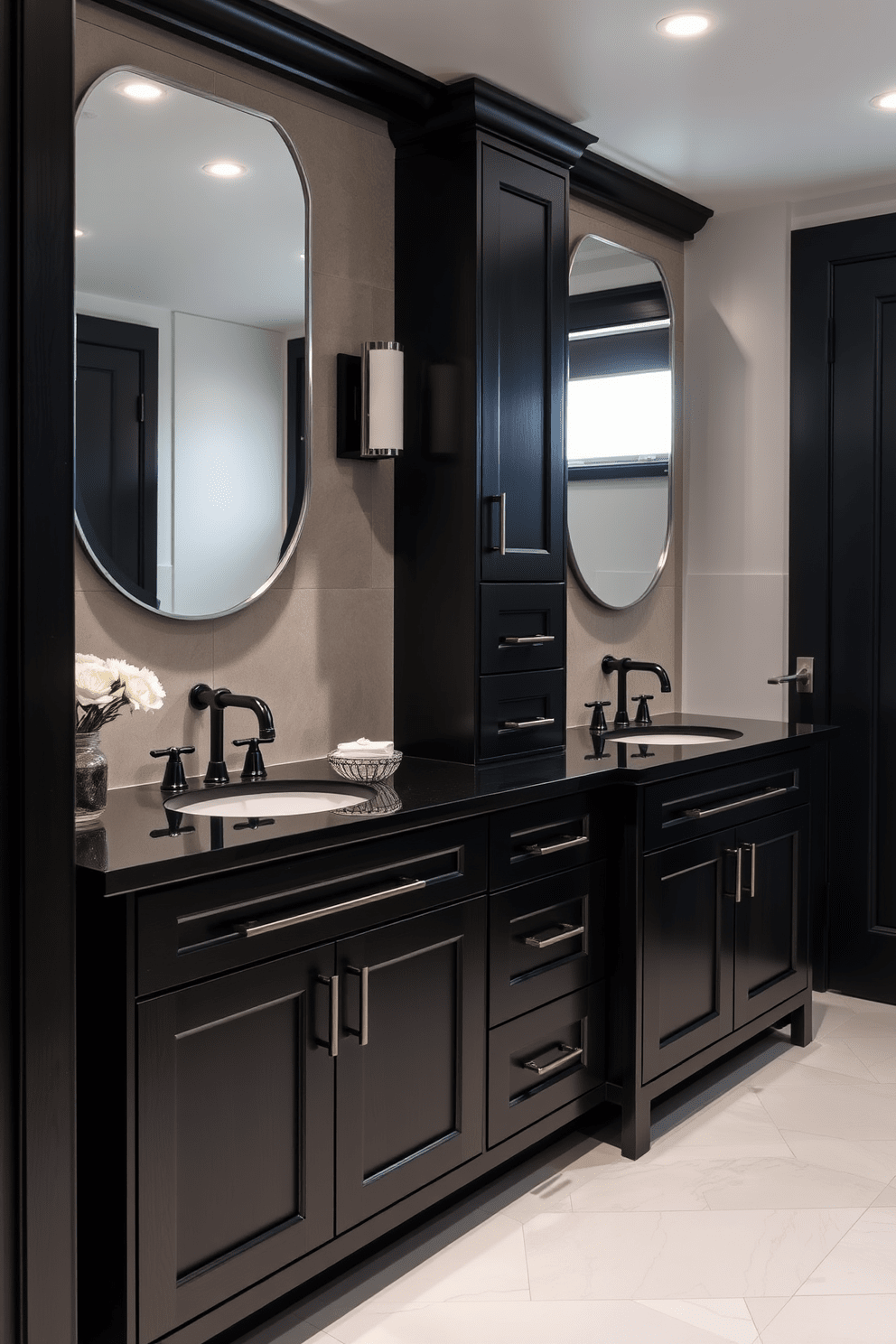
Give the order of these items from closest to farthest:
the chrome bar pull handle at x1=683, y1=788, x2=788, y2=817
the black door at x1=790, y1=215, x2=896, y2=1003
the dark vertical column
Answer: the dark vertical column → the chrome bar pull handle at x1=683, y1=788, x2=788, y2=817 → the black door at x1=790, y1=215, x2=896, y2=1003

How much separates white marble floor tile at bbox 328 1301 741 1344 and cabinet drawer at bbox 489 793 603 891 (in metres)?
0.74

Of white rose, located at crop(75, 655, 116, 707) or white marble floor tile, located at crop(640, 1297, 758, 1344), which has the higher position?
white rose, located at crop(75, 655, 116, 707)

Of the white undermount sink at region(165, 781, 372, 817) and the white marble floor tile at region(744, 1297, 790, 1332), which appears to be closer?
the white marble floor tile at region(744, 1297, 790, 1332)

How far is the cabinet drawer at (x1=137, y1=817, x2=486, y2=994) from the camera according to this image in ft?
5.57

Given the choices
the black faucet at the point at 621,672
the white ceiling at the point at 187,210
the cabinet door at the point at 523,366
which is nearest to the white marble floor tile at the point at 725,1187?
the black faucet at the point at 621,672

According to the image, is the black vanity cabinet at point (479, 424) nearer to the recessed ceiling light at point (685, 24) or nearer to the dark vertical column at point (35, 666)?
the recessed ceiling light at point (685, 24)

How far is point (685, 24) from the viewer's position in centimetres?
246

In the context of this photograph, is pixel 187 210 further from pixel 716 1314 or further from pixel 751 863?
pixel 716 1314

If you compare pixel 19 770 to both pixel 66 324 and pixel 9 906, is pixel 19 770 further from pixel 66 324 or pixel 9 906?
pixel 66 324

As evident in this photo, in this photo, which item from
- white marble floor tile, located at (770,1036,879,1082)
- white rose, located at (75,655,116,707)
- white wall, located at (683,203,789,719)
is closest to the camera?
white rose, located at (75,655,116,707)

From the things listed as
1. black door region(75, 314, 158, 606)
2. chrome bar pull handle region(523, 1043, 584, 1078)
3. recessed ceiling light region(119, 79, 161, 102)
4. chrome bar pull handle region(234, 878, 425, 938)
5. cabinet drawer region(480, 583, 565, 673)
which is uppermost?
recessed ceiling light region(119, 79, 161, 102)

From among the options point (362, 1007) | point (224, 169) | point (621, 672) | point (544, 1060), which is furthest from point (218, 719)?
point (621, 672)

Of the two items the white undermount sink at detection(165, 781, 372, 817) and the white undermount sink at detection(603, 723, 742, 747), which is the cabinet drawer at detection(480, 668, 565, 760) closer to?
the white undermount sink at detection(603, 723, 742, 747)

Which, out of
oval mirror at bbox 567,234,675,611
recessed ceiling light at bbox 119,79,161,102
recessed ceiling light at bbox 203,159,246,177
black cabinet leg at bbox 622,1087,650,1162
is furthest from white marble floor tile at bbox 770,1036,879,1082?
recessed ceiling light at bbox 119,79,161,102
